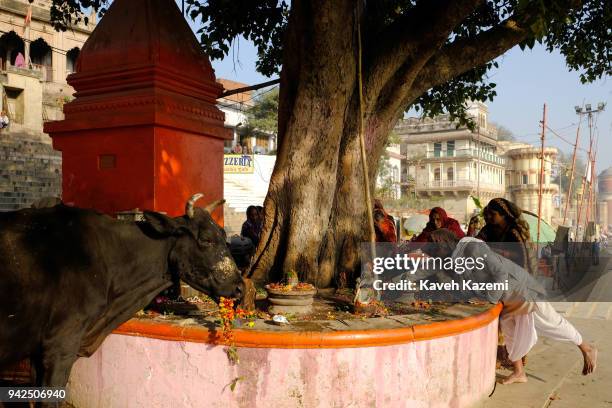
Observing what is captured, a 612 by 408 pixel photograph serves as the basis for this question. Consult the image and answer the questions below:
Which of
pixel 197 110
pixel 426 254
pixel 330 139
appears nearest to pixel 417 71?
pixel 330 139

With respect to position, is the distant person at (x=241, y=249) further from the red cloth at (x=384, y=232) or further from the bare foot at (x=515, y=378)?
the bare foot at (x=515, y=378)

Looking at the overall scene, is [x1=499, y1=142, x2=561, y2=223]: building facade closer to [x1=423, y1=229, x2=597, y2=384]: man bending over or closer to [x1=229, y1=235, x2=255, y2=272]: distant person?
[x1=229, y1=235, x2=255, y2=272]: distant person

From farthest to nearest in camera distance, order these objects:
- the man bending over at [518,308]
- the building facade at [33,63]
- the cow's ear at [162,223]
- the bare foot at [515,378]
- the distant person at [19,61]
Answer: the distant person at [19,61] → the building facade at [33,63] → the bare foot at [515,378] → the man bending over at [518,308] → the cow's ear at [162,223]

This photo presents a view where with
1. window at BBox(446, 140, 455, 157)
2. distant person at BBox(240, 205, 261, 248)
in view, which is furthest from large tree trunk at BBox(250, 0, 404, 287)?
window at BBox(446, 140, 455, 157)

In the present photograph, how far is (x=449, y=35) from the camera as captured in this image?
6168 mm

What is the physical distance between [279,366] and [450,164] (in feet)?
198

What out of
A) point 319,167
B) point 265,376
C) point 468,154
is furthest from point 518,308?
point 468,154

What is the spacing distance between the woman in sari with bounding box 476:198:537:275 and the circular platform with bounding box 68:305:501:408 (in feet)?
5.15

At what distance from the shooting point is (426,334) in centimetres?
406

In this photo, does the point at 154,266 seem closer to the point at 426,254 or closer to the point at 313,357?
the point at 313,357

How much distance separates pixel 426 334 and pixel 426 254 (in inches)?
82.3

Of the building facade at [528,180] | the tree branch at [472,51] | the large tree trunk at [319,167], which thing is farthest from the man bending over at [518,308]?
the building facade at [528,180]

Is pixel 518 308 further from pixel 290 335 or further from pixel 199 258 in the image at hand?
pixel 199 258

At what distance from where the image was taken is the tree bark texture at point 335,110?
5.65 m
